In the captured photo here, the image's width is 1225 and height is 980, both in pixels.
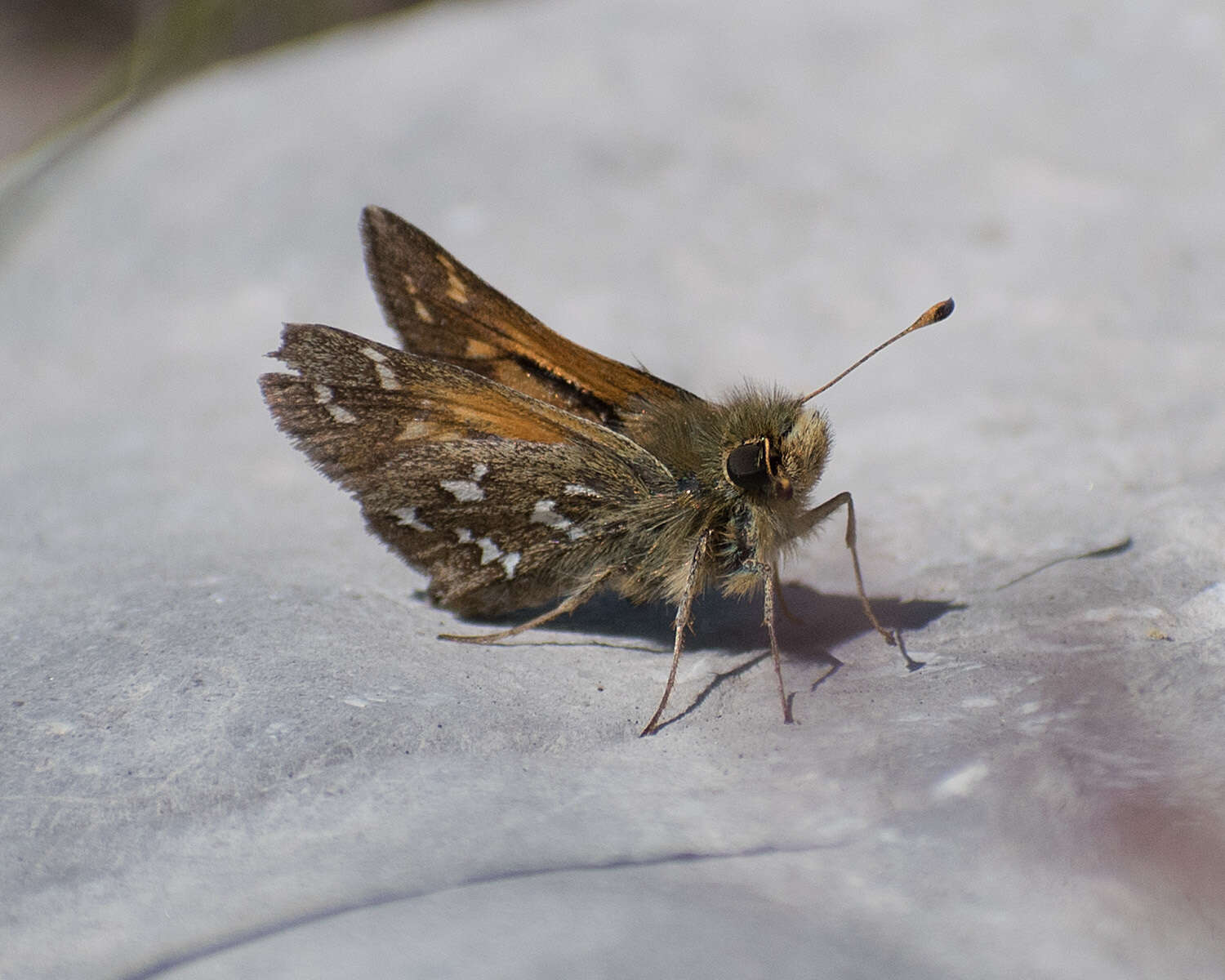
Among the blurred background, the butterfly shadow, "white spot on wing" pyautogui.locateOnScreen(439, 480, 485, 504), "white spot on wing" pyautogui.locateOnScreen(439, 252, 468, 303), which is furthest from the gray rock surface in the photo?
"white spot on wing" pyautogui.locateOnScreen(439, 252, 468, 303)

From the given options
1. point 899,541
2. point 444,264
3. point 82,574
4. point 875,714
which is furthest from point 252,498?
point 875,714

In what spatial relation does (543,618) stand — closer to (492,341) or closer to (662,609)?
(662,609)

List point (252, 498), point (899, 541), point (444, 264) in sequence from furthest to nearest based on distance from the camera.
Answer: point (252, 498)
point (899, 541)
point (444, 264)

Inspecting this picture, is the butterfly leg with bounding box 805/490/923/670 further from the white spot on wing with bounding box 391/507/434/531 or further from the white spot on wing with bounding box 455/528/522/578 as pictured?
the white spot on wing with bounding box 391/507/434/531

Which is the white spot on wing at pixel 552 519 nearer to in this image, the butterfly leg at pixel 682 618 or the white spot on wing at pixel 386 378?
the butterfly leg at pixel 682 618

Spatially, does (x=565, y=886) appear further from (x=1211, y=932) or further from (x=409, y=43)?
(x=409, y=43)

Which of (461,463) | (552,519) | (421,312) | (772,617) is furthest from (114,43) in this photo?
(772,617)

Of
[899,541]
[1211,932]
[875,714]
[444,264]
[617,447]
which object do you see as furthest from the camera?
[899,541]
